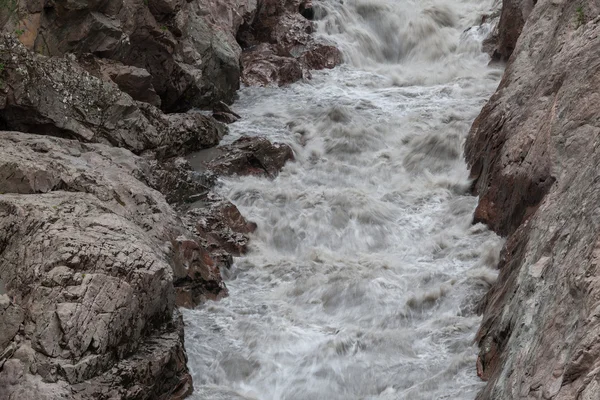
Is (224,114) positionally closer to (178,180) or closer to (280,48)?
(178,180)

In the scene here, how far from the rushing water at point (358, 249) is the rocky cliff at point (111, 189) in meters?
0.57

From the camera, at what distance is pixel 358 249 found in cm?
1002

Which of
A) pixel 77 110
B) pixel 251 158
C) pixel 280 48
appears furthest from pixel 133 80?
pixel 280 48

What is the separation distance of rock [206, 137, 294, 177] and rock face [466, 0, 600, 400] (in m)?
3.28

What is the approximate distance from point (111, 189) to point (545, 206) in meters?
4.64

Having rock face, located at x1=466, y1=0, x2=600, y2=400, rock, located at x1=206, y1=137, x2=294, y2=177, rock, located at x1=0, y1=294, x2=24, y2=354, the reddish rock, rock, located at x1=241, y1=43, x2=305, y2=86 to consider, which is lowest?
the reddish rock

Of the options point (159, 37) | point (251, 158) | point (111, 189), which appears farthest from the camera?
point (159, 37)

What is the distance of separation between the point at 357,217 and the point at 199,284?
3.06 m

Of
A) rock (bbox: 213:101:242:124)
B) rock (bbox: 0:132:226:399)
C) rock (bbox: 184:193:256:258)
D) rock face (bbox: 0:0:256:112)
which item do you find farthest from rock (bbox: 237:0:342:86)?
rock (bbox: 0:132:226:399)

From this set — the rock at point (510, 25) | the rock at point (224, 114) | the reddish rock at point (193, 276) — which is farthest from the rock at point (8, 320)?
the rock at point (510, 25)

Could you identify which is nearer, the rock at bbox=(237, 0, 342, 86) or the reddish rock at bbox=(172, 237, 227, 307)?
the reddish rock at bbox=(172, 237, 227, 307)

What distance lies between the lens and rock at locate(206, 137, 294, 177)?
1172cm

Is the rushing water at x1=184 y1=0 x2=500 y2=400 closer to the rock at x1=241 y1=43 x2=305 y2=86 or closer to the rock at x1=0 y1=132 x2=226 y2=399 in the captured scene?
the rock at x1=241 y1=43 x2=305 y2=86

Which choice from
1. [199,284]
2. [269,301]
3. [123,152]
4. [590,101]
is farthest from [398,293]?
[123,152]
